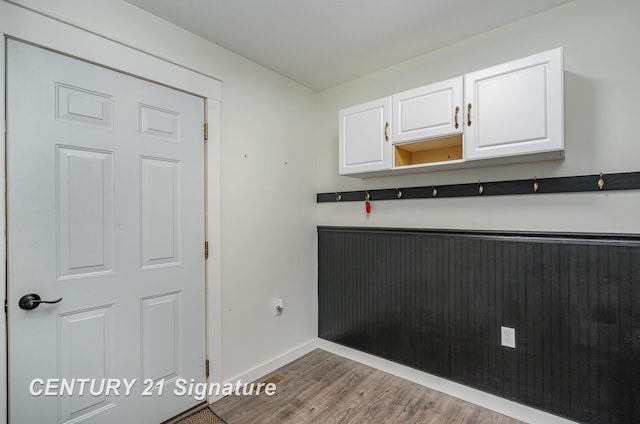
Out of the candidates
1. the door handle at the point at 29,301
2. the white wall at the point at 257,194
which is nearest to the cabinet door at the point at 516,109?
the white wall at the point at 257,194

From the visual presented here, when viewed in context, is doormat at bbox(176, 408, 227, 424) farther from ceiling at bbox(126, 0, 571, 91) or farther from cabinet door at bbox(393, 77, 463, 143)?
ceiling at bbox(126, 0, 571, 91)

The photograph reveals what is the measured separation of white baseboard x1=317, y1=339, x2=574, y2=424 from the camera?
177cm

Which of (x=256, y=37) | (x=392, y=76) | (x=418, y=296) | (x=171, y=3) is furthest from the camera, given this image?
(x=392, y=76)

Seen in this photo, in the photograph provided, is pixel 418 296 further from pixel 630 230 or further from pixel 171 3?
pixel 171 3

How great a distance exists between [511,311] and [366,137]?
1.50 metres

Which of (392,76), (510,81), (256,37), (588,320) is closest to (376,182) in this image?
(392,76)

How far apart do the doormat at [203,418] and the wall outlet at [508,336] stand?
182 cm

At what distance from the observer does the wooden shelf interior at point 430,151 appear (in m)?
2.03

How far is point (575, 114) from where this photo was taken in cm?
169

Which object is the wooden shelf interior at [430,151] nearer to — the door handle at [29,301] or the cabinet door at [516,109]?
the cabinet door at [516,109]

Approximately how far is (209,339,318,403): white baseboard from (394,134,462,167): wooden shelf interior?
183 centimetres

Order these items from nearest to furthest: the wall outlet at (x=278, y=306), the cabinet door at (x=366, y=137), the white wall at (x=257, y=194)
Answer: the white wall at (x=257, y=194) < the cabinet door at (x=366, y=137) < the wall outlet at (x=278, y=306)

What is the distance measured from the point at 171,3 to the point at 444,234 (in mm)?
2237

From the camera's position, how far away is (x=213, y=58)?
207cm
